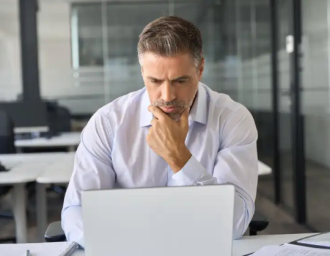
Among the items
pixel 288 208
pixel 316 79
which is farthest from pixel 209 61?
pixel 316 79

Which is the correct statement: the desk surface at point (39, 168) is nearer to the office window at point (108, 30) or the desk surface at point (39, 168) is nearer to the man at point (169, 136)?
the man at point (169, 136)

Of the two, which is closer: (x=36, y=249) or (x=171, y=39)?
(x=36, y=249)

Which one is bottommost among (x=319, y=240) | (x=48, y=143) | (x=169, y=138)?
(x=48, y=143)

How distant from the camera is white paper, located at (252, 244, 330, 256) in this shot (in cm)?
107

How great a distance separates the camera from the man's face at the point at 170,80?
1402 mm

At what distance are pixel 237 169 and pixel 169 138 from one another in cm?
24

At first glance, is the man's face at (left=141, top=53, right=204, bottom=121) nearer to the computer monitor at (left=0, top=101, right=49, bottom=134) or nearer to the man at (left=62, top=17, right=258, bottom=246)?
the man at (left=62, top=17, right=258, bottom=246)

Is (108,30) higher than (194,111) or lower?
higher

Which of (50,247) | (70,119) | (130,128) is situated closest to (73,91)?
(70,119)

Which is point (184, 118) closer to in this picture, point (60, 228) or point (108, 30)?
point (60, 228)

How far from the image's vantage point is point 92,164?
4.97ft

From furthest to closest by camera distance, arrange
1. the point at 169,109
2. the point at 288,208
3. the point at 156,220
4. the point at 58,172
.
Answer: the point at 288,208, the point at 58,172, the point at 169,109, the point at 156,220

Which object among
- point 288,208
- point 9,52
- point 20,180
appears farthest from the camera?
point 9,52

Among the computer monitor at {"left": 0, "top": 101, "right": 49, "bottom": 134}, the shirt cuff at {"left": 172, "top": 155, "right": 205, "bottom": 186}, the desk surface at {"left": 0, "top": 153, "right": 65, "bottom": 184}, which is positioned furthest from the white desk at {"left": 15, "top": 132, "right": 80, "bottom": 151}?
the shirt cuff at {"left": 172, "top": 155, "right": 205, "bottom": 186}
